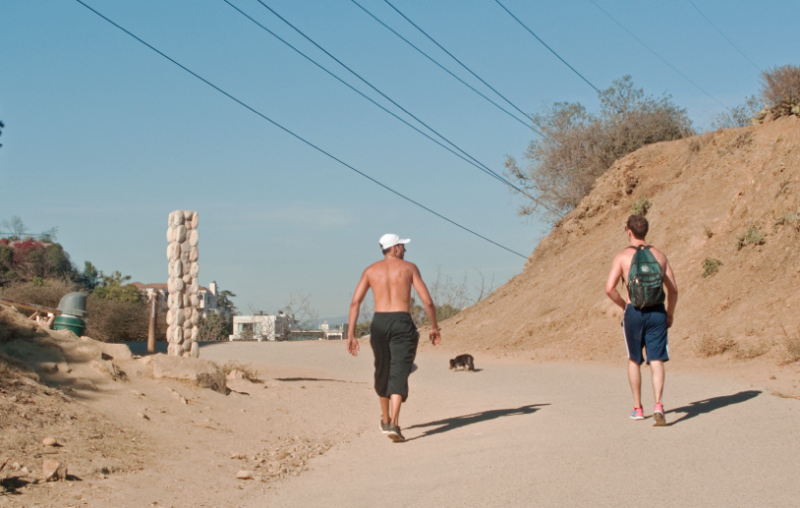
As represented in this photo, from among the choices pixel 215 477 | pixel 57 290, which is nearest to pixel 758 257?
pixel 215 477

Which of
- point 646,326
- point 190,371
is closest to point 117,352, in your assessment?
point 190,371

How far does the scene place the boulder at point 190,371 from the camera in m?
9.55

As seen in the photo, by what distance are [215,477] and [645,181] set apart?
970 inches

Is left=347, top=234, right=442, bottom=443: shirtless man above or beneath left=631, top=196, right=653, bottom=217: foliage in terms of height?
beneath

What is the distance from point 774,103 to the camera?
2503 centimetres

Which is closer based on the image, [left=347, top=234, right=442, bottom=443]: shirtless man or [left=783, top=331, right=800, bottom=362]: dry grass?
[left=347, top=234, right=442, bottom=443]: shirtless man

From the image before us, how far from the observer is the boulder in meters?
9.55

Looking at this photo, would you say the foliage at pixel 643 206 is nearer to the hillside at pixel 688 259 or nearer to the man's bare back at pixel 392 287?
the hillside at pixel 688 259

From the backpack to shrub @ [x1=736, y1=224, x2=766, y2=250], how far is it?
40.2ft

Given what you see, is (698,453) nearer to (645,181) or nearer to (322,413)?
(322,413)

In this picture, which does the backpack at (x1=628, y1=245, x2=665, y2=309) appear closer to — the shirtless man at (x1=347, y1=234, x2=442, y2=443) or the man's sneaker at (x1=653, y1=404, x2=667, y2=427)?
the man's sneaker at (x1=653, y1=404, x2=667, y2=427)

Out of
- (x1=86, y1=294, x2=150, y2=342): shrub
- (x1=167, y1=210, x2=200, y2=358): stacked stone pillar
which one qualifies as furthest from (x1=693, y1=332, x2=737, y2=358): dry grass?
(x1=86, y1=294, x2=150, y2=342): shrub

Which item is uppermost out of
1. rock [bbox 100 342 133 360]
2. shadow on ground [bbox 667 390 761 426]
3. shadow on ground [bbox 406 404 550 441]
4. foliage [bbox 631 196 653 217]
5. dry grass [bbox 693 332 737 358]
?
foliage [bbox 631 196 653 217]

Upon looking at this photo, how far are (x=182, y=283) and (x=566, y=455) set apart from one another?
361 inches
